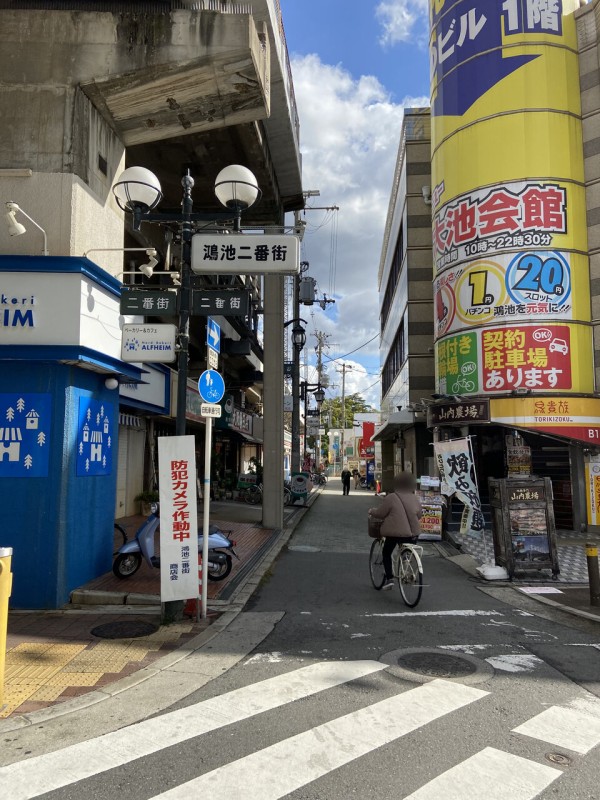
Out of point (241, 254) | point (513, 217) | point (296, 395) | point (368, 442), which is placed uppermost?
point (513, 217)

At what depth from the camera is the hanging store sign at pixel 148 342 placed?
22.5 feet

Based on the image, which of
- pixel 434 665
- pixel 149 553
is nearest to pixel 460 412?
pixel 149 553

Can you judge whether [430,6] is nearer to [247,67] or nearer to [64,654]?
[247,67]

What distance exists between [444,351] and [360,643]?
1330cm

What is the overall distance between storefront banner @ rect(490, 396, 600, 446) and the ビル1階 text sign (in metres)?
10.8

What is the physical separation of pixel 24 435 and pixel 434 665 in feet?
18.7

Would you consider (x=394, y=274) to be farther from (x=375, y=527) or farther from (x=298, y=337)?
(x=375, y=527)

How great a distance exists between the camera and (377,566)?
8.77 meters

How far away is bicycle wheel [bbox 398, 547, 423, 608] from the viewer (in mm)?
7488

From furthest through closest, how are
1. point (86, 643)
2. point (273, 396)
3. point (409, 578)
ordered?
point (273, 396) → point (409, 578) → point (86, 643)

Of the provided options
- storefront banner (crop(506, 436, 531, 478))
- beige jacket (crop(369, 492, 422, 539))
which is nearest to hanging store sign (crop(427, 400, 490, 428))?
storefront banner (crop(506, 436, 531, 478))

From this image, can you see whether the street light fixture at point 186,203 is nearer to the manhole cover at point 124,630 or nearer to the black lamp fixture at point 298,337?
the manhole cover at point 124,630

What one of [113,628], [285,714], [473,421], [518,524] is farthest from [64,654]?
[473,421]

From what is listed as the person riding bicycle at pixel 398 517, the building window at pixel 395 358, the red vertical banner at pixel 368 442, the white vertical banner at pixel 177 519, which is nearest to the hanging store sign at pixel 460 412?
the building window at pixel 395 358
